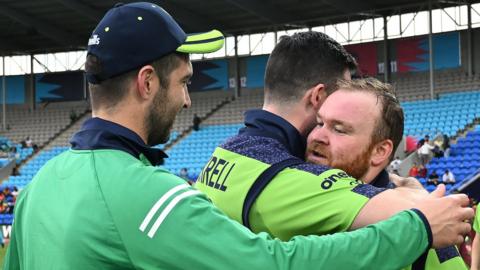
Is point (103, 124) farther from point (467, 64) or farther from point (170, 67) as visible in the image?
point (467, 64)

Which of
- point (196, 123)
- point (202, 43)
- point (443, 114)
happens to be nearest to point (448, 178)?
point (443, 114)

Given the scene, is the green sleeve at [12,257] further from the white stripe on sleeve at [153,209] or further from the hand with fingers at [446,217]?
the hand with fingers at [446,217]

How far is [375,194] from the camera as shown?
190 centimetres

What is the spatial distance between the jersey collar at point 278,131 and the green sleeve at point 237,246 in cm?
51

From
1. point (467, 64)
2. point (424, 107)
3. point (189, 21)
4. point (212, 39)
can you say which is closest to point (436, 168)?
point (424, 107)

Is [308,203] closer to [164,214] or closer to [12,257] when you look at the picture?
[164,214]

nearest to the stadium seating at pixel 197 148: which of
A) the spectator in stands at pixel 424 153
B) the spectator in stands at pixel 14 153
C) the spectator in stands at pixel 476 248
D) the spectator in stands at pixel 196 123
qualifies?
the spectator in stands at pixel 196 123

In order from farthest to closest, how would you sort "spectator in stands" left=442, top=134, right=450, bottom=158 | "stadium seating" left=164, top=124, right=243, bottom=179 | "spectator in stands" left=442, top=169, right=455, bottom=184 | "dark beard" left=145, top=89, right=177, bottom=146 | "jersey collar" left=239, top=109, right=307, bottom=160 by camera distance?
"stadium seating" left=164, top=124, right=243, bottom=179
"spectator in stands" left=442, top=134, right=450, bottom=158
"spectator in stands" left=442, top=169, right=455, bottom=184
"jersey collar" left=239, top=109, right=307, bottom=160
"dark beard" left=145, top=89, right=177, bottom=146

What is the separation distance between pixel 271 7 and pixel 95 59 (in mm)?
26517

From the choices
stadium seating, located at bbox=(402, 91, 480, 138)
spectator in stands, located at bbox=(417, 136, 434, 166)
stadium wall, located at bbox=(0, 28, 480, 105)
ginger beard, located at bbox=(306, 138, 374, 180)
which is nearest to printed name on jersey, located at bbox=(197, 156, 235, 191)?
ginger beard, located at bbox=(306, 138, 374, 180)

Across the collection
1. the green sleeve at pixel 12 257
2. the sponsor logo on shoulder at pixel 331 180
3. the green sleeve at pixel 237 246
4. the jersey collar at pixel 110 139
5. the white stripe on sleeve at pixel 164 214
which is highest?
the jersey collar at pixel 110 139

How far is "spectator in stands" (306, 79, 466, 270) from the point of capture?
6.82 ft

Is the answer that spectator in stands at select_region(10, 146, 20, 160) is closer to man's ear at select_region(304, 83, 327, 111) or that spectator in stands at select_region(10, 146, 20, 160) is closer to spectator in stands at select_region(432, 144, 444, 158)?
spectator in stands at select_region(432, 144, 444, 158)

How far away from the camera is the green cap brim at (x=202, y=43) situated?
2.05 m
